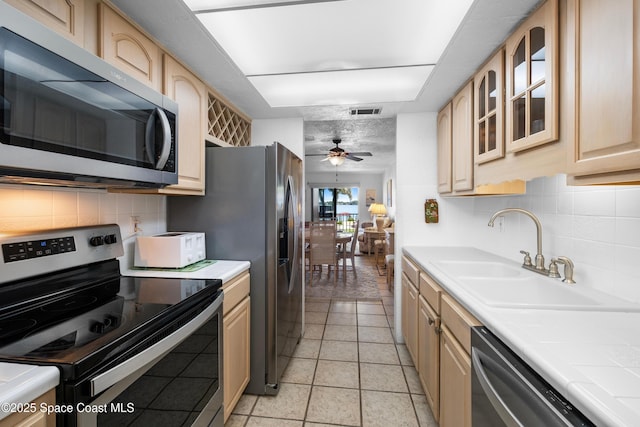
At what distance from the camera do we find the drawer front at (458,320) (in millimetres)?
1135

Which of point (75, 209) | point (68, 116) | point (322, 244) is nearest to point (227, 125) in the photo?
point (75, 209)

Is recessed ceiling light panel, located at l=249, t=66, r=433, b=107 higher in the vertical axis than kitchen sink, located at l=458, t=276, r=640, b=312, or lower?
higher

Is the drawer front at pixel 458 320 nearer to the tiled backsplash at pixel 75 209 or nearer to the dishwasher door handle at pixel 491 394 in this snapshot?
the dishwasher door handle at pixel 491 394

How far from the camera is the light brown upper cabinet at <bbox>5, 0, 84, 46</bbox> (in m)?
0.87

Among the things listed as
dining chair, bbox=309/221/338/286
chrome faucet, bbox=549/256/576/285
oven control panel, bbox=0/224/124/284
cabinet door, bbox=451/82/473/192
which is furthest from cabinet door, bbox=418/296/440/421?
dining chair, bbox=309/221/338/286

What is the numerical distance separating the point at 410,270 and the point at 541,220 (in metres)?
0.93

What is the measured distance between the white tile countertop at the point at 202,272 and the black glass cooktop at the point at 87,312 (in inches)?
3.2

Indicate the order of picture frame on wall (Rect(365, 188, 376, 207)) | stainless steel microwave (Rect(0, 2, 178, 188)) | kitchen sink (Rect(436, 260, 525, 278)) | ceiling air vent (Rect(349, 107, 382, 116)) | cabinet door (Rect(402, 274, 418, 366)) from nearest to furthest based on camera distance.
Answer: stainless steel microwave (Rect(0, 2, 178, 188)), kitchen sink (Rect(436, 260, 525, 278)), cabinet door (Rect(402, 274, 418, 366)), ceiling air vent (Rect(349, 107, 382, 116)), picture frame on wall (Rect(365, 188, 376, 207))

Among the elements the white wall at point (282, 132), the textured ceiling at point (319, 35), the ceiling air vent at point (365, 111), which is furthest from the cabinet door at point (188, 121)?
the ceiling air vent at point (365, 111)

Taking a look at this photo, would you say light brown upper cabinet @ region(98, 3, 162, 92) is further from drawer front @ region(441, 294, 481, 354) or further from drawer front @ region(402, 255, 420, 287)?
drawer front @ region(402, 255, 420, 287)

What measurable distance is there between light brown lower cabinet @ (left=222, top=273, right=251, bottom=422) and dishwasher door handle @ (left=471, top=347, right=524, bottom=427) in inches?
47.4

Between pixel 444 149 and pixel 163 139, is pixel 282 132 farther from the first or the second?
pixel 163 139

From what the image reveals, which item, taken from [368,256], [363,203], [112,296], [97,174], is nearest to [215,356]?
[112,296]

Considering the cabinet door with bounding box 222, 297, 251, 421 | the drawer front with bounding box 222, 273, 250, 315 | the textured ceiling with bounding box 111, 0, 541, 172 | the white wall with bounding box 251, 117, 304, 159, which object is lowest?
the cabinet door with bounding box 222, 297, 251, 421
